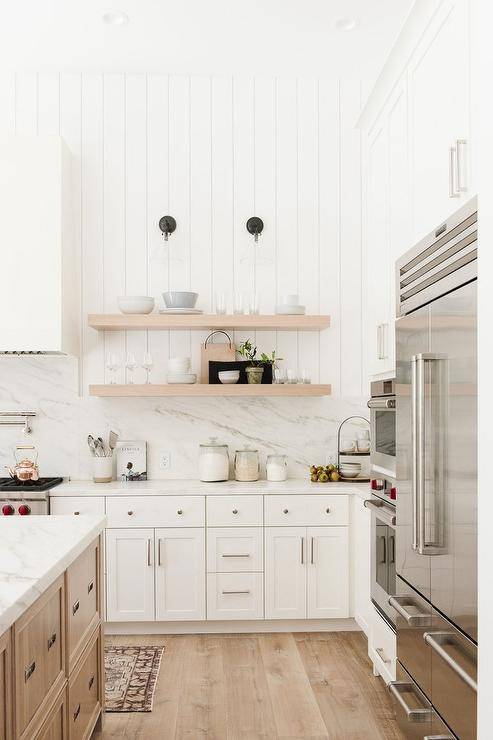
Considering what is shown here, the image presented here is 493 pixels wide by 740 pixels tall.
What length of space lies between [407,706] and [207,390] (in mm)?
2293

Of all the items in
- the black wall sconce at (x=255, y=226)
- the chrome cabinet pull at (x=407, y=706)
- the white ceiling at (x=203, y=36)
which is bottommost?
the chrome cabinet pull at (x=407, y=706)

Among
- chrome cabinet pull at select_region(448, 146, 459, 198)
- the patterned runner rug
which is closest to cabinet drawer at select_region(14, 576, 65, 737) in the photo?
the patterned runner rug

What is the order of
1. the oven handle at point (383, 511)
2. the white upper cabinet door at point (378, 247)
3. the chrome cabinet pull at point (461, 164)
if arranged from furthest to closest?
the white upper cabinet door at point (378, 247) → the oven handle at point (383, 511) → the chrome cabinet pull at point (461, 164)

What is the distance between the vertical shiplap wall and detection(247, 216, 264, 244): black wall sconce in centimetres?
6

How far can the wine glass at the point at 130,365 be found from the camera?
Answer: 4.29 meters

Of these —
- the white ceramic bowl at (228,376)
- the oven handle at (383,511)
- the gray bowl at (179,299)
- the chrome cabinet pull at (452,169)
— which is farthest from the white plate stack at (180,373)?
the chrome cabinet pull at (452,169)

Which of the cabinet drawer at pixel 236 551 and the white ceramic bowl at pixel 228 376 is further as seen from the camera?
the white ceramic bowl at pixel 228 376

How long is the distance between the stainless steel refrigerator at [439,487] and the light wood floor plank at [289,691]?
655mm

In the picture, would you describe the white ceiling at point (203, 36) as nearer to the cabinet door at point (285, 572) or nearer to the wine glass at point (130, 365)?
the wine glass at point (130, 365)

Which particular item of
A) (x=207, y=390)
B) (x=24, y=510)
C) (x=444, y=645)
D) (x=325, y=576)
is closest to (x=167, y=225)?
(x=207, y=390)

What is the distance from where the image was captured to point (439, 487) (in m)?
1.99

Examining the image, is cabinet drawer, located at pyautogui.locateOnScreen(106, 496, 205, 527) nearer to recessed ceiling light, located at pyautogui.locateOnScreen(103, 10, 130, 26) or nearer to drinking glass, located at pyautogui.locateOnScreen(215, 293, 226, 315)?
drinking glass, located at pyautogui.locateOnScreen(215, 293, 226, 315)

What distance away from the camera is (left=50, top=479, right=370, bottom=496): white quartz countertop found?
3.98 m

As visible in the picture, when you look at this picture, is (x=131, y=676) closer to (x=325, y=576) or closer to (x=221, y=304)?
(x=325, y=576)
